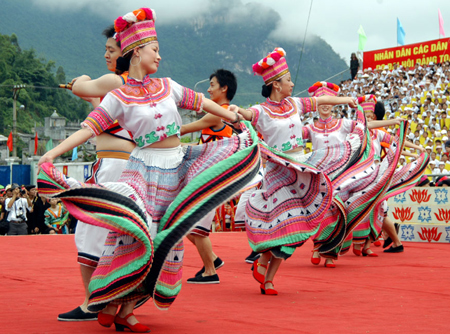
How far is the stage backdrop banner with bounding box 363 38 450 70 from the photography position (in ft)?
91.1

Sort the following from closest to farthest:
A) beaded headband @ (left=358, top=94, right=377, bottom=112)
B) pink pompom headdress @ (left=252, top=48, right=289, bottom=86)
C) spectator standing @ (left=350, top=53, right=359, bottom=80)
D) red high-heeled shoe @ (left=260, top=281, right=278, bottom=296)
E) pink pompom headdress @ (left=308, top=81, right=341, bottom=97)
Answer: red high-heeled shoe @ (left=260, top=281, right=278, bottom=296) → pink pompom headdress @ (left=252, top=48, right=289, bottom=86) → pink pompom headdress @ (left=308, top=81, right=341, bottom=97) → beaded headband @ (left=358, top=94, right=377, bottom=112) → spectator standing @ (left=350, top=53, right=359, bottom=80)

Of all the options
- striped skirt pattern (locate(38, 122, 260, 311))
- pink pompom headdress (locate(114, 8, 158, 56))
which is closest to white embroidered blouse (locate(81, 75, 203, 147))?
striped skirt pattern (locate(38, 122, 260, 311))

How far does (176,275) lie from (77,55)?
152796mm

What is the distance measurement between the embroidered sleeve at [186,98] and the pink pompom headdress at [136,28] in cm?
32

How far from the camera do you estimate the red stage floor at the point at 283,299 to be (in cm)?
381

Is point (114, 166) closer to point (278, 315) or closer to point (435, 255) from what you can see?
point (278, 315)

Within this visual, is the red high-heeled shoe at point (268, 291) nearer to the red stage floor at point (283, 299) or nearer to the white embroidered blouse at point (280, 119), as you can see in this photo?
the red stage floor at point (283, 299)

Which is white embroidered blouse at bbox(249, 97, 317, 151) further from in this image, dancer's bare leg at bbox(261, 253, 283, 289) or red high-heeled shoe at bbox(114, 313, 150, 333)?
red high-heeled shoe at bbox(114, 313, 150, 333)

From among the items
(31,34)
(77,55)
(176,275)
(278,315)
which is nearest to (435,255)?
(278,315)

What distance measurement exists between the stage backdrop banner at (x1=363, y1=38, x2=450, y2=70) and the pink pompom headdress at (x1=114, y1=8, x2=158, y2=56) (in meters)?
24.8

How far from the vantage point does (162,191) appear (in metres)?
3.83

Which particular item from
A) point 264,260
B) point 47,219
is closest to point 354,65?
point 47,219

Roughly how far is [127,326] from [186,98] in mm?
1399

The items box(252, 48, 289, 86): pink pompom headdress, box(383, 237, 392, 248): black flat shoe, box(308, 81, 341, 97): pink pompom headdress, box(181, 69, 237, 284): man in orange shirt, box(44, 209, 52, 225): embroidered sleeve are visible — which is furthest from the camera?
box(44, 209, 52, 225): embroidered sleeve
